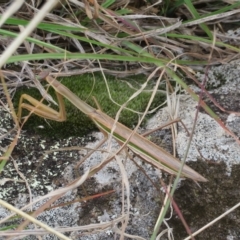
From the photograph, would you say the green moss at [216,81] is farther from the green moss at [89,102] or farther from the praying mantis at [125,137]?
the praying mantis at [125,137]

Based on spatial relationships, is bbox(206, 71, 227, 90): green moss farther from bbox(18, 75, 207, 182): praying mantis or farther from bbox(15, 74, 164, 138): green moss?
bbox(18, 75, 207, 182): praying mantis

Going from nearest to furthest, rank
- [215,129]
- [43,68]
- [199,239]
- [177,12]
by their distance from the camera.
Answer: [199,239]
[215,129]
[43,68]
[177,12]

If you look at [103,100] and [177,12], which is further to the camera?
[177,12]

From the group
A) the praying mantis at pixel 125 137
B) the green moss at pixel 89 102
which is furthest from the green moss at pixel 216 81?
the praying mantis at pixel 125 137

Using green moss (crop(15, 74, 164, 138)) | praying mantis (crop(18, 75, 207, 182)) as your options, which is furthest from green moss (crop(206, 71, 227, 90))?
praying mantis (crop(18, 75, 207, 182))

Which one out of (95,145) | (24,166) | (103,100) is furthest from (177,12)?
(24,166)

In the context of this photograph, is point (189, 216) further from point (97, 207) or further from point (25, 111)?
point (25, 111)

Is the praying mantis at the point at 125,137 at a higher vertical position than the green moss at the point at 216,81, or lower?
higher

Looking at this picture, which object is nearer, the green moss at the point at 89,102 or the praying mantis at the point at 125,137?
the praying mantis at the point at 125,137

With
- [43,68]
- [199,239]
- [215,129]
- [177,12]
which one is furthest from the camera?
[177,12]
